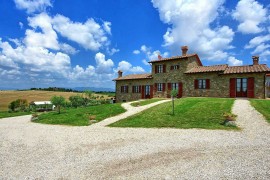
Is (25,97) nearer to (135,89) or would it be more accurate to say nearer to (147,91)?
(135,89)

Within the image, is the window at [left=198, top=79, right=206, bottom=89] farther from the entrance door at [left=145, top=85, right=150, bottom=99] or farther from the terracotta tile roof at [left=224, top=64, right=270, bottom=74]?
the entrance door at [left=145, top=85, right=150, bottom=99]

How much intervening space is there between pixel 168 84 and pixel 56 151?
24.4 meters

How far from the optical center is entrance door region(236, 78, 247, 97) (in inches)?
1000

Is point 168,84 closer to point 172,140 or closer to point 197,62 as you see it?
point 197,62

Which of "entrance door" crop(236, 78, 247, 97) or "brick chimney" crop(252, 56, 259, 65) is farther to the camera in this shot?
"brick chimney" crop(252, 56, 259, 65)

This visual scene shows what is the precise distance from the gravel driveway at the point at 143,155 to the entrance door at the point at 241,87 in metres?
14.8

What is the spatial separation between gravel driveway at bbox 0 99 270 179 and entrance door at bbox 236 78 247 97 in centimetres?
1477

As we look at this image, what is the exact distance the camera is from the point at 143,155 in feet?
26.7

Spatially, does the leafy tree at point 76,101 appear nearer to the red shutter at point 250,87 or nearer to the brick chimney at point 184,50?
the brick chimney at point 184,50

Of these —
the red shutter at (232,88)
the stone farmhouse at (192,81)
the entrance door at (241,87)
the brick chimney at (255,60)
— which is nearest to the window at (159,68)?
the stone farmhouse at (192,81)

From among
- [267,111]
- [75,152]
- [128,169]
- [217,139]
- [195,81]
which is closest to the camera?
[128,169]

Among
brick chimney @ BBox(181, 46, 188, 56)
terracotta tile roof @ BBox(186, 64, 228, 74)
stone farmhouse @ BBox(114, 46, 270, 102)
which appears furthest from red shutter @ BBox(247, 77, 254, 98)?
brick chimney @ BBox(181, 46, 188, 56)

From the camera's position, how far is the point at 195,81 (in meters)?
28.9

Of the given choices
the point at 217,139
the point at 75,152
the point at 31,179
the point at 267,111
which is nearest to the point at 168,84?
the point at 267,111
